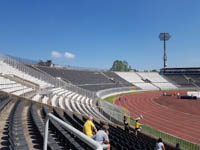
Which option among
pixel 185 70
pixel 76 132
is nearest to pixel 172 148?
pixel 76 132

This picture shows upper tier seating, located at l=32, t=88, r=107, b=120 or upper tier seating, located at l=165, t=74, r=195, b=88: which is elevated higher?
upper tier seating, located at l=165, t=74, r=195, b=88

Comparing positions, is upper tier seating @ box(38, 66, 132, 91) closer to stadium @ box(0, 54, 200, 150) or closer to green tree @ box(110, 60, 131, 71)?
stadium @ box(0, 54, 200, 150)

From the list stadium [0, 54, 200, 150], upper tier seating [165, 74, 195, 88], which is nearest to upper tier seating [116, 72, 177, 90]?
stadium [0, 54, 200, 150]

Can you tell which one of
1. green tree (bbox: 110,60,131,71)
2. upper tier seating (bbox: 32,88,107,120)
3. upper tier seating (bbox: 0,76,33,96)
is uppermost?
green tree (bbox: 110,60,131,71)

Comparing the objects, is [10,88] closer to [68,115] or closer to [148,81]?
[68,115]

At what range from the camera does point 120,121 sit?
15.1 meters

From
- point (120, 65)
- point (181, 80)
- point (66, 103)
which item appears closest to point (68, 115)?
point (66, 103)

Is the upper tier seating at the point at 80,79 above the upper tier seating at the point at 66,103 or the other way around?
above

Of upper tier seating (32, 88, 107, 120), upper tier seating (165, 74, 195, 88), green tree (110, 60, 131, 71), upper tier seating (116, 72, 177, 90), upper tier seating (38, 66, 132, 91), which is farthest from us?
green tree (110, 60, 131, 71)

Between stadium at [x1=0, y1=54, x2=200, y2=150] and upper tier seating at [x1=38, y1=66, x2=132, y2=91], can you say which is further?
upper tier seating at [x1=38, y1=66, x2=132, y2=91]

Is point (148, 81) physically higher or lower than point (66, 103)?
higher

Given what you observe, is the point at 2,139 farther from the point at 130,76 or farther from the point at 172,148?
the point at 130,76

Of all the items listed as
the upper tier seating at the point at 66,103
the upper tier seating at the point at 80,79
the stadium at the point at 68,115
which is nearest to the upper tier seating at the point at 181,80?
the stadium at the point at 68,115

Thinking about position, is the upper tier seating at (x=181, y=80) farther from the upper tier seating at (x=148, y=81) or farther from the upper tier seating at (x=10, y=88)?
the upper tier seating at (x=10, y=88)
